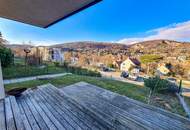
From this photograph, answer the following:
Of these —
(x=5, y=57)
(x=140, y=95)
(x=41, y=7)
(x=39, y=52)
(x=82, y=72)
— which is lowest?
(x=140, y=95)

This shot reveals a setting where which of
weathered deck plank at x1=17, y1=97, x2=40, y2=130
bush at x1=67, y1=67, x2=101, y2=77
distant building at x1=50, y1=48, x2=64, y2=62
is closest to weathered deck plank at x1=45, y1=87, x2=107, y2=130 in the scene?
weathered deck plank at x1=17, y1=97, x2=40, y2=130

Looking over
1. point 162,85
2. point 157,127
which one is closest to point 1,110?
point 157,127

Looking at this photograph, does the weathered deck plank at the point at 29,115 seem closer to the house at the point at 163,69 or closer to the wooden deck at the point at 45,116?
the wooden deck at the point at 45,116

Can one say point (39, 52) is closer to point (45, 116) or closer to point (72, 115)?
point (45, 116)

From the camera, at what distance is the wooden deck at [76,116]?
214 centimetres

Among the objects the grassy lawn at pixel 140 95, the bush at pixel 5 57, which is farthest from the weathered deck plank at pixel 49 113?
the bush at pixel 5 57

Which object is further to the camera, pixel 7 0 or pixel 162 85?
pixel 162 85

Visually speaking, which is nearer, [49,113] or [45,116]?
[45,116]

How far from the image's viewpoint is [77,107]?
2.85 meters

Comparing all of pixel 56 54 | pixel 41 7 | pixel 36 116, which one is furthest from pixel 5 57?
pixel 56 54

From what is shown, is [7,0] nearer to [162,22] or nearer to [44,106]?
[44,106]

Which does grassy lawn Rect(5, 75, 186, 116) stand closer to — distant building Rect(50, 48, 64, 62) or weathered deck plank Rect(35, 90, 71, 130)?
weathered deck plank Rect(35, 90, 71, 130)

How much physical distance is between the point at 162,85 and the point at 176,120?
10.4 ft

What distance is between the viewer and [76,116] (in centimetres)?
244
